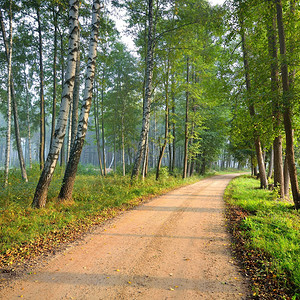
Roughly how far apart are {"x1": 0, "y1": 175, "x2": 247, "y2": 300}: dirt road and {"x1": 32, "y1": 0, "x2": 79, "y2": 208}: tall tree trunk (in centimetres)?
266

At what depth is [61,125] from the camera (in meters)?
6.62

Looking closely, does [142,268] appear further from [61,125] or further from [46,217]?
[61,125]

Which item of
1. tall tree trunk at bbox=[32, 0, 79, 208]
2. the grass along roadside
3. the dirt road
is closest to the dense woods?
tall tree trunk at bbox=[32, 0, 79, 208]

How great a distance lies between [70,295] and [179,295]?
1628 mm

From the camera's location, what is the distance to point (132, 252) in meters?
4.08

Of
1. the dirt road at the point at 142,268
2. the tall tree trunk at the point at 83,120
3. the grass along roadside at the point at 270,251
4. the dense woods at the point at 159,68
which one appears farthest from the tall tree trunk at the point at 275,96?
the tall tree trunk at the point at 83,120

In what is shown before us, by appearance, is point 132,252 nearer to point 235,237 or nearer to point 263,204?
point 235,237

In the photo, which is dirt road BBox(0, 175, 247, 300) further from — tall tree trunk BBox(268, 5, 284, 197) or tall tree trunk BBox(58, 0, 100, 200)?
tall tree trunk BBox(268, 5, 284, 197)

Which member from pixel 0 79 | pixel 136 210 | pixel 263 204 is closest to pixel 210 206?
pixel 263 204

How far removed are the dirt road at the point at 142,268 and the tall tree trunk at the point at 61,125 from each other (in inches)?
105

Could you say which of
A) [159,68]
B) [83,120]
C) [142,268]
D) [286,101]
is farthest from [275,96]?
[159,68]

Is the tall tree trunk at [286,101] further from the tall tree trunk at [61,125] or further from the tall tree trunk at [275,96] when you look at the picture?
the tall tree trunk at [61,125]

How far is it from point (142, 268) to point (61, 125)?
5327 mm

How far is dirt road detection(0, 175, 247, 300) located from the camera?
9.36ft
